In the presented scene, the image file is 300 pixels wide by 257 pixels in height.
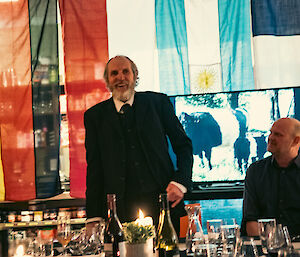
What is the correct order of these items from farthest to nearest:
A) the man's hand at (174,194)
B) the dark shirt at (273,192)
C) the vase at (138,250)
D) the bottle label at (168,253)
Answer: the dark shirt at (273,192)
the man's hand at (174,194)
the bottle label at (168,253)
the vase at (138,250)

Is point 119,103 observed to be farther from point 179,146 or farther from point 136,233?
point 136,233

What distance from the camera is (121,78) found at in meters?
2.80

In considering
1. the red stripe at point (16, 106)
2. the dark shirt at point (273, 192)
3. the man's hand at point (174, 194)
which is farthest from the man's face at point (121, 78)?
the red stripe at point (16, 106)

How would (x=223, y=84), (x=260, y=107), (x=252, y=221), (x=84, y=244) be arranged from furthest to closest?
(x=223, y=84)
(x=260, y=107)
(x=252, y=221)
(x=84, y=244)

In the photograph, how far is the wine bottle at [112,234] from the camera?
1820 mm

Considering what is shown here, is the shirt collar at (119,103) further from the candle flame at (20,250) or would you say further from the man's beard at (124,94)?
the candle flame at (20,250)

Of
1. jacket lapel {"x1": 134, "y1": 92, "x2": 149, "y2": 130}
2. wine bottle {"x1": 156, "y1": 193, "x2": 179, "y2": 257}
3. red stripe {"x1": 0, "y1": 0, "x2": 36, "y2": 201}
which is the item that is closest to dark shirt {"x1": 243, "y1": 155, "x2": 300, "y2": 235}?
jacket lapel {"x1": 134, "y1": 92, "x2": 149, "y2": 130}

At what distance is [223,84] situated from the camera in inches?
167

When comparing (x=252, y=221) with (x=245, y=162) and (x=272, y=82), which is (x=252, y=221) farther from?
(x=272, y=82)

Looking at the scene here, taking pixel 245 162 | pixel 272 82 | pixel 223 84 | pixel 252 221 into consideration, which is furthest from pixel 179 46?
pixel 252 221

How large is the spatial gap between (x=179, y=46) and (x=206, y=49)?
0.25 metres

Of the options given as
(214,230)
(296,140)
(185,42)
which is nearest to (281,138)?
(296,140)

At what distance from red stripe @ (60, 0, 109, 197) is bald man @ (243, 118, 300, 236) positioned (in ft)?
6.07

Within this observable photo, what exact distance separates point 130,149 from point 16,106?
201 centimetres
